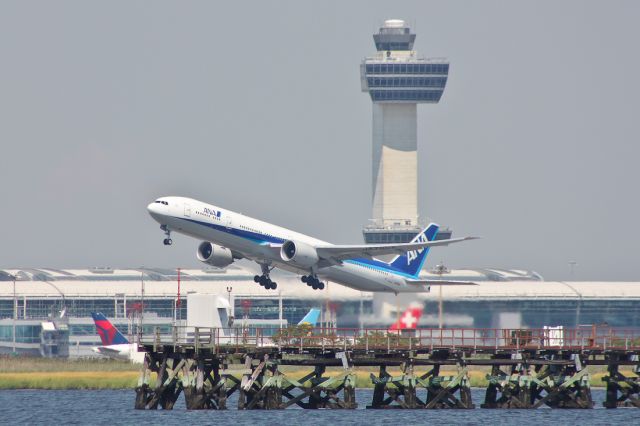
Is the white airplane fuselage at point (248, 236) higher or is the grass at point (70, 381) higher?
the white airplane fuselage at point (248, 236)

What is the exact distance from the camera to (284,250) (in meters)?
97.4

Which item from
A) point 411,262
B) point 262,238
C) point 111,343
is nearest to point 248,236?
point 262,238

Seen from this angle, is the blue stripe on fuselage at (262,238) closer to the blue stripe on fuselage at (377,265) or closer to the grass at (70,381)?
the blue stripe on fuselage at (377,265)

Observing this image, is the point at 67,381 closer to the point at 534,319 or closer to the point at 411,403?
the point at 411,403

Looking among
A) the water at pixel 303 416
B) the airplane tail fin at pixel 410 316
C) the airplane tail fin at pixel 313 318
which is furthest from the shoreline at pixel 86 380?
the water at pixel 303 416

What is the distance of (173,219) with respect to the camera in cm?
9125

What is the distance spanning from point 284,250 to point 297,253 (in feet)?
2.89

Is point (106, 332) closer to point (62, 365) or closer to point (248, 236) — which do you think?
point (62, 365)

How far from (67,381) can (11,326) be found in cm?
8761

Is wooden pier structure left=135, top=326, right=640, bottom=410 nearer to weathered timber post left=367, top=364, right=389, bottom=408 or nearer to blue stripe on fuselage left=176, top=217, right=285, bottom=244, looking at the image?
weathered timber post left=367, top=364, right=389, bottom=408

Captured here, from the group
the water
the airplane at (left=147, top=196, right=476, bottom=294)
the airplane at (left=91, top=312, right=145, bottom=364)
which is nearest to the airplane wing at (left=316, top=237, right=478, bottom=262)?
the airplane at (left=147, top=196, right=476, bottom=294)

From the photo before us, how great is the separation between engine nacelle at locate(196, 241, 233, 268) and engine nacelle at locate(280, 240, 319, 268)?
15.1ft

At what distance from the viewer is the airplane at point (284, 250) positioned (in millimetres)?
92000

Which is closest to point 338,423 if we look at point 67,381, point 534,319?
point 67,381
